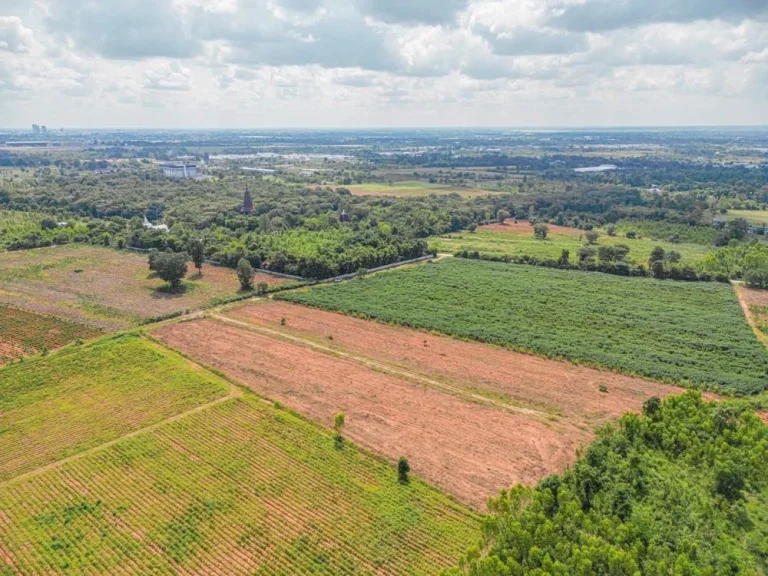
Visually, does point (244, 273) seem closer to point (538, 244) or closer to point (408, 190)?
point (538, 244)

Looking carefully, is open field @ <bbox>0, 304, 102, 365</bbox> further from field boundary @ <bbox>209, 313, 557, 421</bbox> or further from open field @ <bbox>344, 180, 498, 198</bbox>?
open field @ <bbox>344, 180, 498, 198</bbox>

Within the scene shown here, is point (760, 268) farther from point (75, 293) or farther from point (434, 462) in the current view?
point (75, 293)

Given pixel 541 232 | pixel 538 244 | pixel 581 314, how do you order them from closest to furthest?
1. pixel 581 314
2. pixel 538 244
3. pixel 541 232

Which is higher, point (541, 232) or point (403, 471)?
point (403, 471)

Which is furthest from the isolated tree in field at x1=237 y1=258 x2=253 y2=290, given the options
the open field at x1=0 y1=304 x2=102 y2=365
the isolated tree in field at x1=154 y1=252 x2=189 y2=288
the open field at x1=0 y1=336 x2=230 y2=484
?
the open field at x1=0 y1=336 x2=230 y2=484

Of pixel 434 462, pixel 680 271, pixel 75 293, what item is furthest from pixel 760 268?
pixel 75 293

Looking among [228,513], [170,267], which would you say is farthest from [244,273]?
[228,513]

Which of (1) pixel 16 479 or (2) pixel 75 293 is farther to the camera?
(2) pixel 75 293
